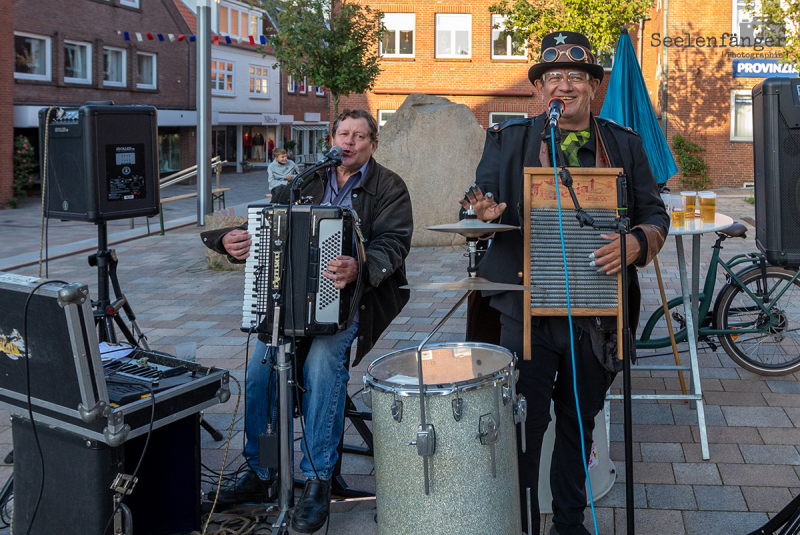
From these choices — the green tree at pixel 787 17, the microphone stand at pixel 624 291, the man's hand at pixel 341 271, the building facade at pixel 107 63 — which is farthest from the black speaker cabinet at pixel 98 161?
the building facade at pixel 107 63

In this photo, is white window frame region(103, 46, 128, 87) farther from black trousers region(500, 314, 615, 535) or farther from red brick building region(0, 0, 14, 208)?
black trousers region(500, 314, 615, 535)

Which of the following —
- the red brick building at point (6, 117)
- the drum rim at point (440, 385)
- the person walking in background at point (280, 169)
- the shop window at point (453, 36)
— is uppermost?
the shop window at point (453, 36)

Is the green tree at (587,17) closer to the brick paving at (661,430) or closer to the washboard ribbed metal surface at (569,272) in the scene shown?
the brick paving at (661,430)

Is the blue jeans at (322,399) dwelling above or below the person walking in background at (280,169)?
below

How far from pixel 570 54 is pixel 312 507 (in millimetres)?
2120

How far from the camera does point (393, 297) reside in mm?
3877

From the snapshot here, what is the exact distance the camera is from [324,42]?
22.7 meters

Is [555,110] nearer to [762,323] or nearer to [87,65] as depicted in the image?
[762,323]

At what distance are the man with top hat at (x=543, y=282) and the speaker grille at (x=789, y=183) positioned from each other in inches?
17.5

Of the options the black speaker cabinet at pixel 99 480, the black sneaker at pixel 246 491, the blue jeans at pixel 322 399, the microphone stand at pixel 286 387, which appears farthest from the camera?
the black sneaker at pixel 246 491

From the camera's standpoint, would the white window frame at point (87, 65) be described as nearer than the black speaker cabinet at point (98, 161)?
No

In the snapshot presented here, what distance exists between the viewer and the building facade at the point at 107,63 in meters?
24.8

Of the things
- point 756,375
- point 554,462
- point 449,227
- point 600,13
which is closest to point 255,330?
point 449,227

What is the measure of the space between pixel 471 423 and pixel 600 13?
1936 centimetres
